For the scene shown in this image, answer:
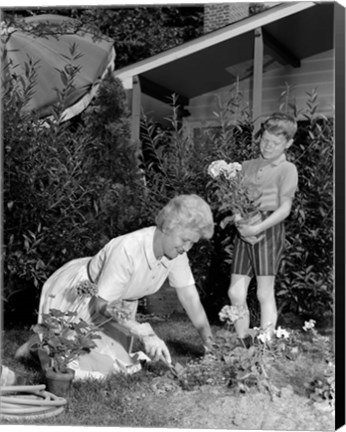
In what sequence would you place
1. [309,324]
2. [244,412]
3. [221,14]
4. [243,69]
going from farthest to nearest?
1. [221,14]
2. [243,69]
3. [309,324]
4. [244,412]

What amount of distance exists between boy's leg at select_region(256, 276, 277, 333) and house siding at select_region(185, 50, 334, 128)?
1.10m

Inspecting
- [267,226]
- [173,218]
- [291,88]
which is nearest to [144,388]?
[173,218]

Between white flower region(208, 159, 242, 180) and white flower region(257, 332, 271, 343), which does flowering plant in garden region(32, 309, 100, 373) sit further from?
white flower region(208, 159, 242, 180)

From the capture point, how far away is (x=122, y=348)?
659 cm

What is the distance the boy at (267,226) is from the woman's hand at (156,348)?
49cm

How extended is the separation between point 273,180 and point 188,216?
60 cm

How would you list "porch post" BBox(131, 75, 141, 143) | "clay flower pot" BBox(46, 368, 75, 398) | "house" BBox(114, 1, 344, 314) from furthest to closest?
"porch post" BBox(131, 75, 141, 143) → "clay flower pot" BBox(46, 368, 75, 398) → "house" BBox(114, 1, 344, 314)

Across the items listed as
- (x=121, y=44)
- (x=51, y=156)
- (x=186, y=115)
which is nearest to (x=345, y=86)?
(x=186, y=115)

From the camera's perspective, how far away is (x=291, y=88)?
645cm

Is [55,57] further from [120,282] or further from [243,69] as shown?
[120,282]

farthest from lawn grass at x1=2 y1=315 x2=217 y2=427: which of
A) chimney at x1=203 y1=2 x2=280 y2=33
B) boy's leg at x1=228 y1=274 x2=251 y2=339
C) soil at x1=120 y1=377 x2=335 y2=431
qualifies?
chimney at x1=203 y1=2 x2=280 y2=33

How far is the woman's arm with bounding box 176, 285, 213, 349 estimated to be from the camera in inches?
256

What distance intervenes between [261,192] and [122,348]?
1.39m

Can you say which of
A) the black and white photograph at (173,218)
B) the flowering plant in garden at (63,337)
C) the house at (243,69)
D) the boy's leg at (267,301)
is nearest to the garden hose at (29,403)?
the black and white photograph at (173,218)
